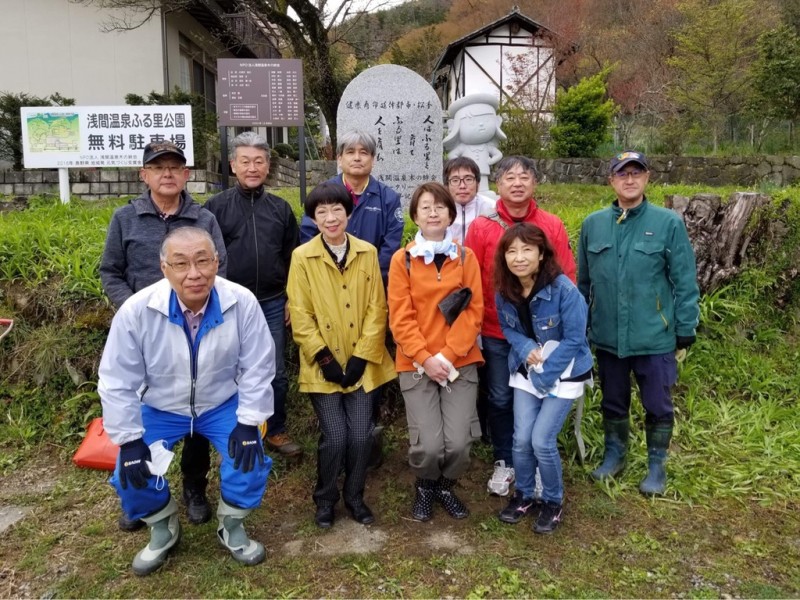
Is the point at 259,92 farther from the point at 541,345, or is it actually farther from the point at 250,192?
the point at 541,345

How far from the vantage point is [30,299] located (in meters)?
4.46

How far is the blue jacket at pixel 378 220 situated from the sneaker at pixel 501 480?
140cm

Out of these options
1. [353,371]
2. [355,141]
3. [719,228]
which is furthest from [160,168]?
[719,228]

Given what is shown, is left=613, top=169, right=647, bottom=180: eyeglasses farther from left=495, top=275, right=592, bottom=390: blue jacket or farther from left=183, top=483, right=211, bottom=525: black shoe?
left=183, top=483, right=211, bottom=525: black shoe

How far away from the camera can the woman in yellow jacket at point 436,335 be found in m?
2.90

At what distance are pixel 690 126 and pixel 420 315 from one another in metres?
13.8

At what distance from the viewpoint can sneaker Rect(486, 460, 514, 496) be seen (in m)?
3.28

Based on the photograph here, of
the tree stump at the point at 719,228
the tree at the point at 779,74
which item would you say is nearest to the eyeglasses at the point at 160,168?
the tree stump at the point at 719,228

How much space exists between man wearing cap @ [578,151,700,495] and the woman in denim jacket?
0.47 m

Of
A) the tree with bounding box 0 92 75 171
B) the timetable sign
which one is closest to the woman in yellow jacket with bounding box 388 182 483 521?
the timetable sign

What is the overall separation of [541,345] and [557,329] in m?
0.11

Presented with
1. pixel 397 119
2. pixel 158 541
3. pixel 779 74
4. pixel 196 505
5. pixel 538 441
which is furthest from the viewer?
pixel 779 74

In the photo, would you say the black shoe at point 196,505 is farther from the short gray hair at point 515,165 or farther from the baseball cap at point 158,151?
the short gray hair at point 515,165

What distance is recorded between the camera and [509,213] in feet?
10.4
